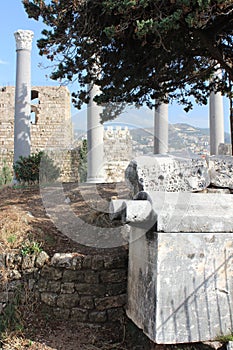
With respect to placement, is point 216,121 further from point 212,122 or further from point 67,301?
point 67,301

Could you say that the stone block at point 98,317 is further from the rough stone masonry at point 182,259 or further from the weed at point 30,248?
the weed at point 30,248

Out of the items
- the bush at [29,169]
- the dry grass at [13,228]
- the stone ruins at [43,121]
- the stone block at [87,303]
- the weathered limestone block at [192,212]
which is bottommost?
the stone block at [87,303]

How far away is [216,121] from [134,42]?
7833 millimetres

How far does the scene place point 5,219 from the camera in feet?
20.4

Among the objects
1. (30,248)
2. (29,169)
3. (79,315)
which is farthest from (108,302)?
(29,169)

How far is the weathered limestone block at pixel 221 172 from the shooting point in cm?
415

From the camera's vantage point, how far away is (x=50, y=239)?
577 cm

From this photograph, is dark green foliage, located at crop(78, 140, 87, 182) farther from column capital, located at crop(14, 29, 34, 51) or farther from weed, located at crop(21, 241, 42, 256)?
weed, located at crop(21, 241, 42, 256)

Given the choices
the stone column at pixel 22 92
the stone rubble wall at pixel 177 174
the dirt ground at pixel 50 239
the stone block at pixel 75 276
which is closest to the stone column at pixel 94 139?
the stone column at pixel 22 92

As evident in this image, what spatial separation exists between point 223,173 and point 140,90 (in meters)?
4.09

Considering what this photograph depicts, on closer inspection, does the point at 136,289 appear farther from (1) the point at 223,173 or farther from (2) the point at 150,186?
(1) the point at 223,173

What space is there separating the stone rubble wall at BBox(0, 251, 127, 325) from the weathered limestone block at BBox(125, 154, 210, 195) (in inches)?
56.0

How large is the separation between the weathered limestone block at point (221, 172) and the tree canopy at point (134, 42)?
2.23 metres

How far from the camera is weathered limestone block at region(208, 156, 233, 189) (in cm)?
415
